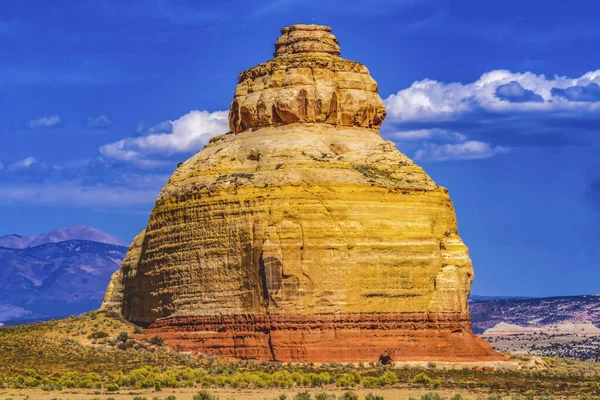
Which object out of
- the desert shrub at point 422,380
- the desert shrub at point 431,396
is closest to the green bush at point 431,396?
the desert shrub at point 431,396

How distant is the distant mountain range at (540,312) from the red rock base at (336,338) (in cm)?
9643

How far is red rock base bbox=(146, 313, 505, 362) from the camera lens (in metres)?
76.8

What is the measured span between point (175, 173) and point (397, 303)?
51.4 ft

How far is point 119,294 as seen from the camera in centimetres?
9462

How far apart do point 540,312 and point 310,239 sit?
109 meters

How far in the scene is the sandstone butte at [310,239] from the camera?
77312 millimetres

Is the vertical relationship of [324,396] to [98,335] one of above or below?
below

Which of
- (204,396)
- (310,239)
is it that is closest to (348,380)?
(204,396)

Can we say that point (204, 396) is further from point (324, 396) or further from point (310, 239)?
point (310, 239)

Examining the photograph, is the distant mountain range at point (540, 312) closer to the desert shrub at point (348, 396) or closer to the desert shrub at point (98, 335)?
the desert shrub at point (98, 335)

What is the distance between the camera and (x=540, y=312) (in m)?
183

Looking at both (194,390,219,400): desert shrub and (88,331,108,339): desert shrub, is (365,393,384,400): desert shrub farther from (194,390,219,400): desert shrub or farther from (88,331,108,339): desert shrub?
(88,331,108,339): desert shrub

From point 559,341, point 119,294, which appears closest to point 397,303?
point 119,294

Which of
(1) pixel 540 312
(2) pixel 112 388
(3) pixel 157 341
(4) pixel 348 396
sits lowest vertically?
(4) pixel 348 396
